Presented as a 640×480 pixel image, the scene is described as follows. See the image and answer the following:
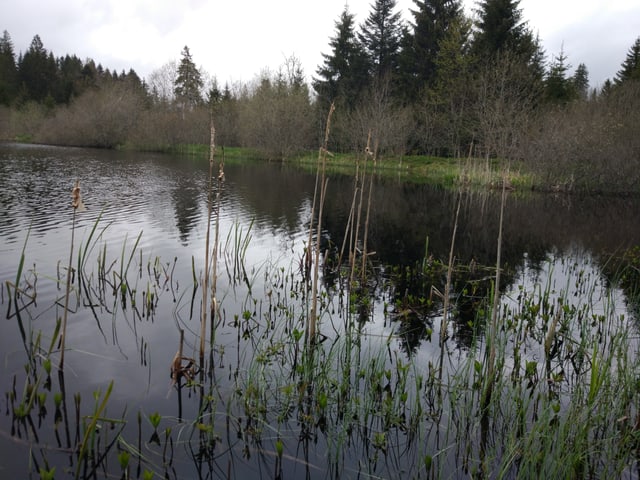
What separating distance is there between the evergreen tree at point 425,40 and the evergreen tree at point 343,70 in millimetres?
5649

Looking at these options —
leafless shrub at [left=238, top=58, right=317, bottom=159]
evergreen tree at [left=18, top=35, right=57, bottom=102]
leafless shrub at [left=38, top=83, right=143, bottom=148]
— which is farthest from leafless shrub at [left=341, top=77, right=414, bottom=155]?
evergreen tree at [left=18, top=35, right=57, bottom=102]

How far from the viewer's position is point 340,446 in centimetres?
385

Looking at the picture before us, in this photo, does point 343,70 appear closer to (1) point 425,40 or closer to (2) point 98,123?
(1) point 425,40

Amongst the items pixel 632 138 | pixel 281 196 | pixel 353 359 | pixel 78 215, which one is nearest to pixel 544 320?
pixel 353 359

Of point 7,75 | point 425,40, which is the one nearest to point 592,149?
point 425,40

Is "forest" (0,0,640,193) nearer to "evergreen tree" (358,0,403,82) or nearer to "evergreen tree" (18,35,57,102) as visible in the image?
"evergreen tree" (358,0,403,82)

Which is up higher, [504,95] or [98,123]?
[504,95]

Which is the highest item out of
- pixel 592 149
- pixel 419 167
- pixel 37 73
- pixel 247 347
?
pixel 37 73

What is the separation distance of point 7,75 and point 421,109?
81.3 meters

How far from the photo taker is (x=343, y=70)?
52.0 m

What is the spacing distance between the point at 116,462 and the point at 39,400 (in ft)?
3.90

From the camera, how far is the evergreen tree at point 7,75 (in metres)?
76.8

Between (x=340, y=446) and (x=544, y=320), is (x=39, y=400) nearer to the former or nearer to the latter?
(x=340, y=446)

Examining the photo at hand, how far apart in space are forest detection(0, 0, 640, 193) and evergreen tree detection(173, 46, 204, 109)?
1937 mm
